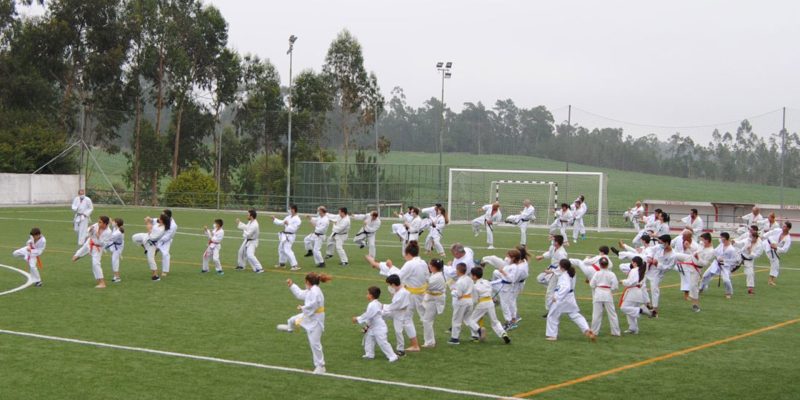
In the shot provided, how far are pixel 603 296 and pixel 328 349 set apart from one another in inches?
210

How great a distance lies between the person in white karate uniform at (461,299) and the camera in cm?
1573

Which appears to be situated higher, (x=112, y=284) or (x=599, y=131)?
(x=599, y=131)

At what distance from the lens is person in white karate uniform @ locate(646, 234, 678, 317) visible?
19.7 m

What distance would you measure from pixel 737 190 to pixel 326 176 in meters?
28.1

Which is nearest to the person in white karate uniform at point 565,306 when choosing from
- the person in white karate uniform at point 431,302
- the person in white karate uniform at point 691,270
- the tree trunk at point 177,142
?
the person in white karate uniform at point 431,302

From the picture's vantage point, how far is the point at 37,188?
5719cm

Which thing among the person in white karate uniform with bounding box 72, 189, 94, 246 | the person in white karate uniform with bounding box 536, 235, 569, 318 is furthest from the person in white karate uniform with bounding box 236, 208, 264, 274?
the person in white karate uniform with bounding box 72, 189, 94, 246

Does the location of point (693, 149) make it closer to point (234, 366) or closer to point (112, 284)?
point (112, 284)

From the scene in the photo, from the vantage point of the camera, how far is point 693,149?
66062mm

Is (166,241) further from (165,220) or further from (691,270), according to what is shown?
(691,270)

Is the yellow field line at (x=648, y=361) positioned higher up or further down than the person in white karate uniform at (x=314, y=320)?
further down

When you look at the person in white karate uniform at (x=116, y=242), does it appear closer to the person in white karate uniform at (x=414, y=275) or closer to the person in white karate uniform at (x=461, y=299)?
the person in white karate uniform at (x=414, y=275)

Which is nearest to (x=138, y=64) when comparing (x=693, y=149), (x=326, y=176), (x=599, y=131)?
A: (x=326, y=176)

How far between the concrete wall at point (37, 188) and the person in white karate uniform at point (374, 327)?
4731cm
